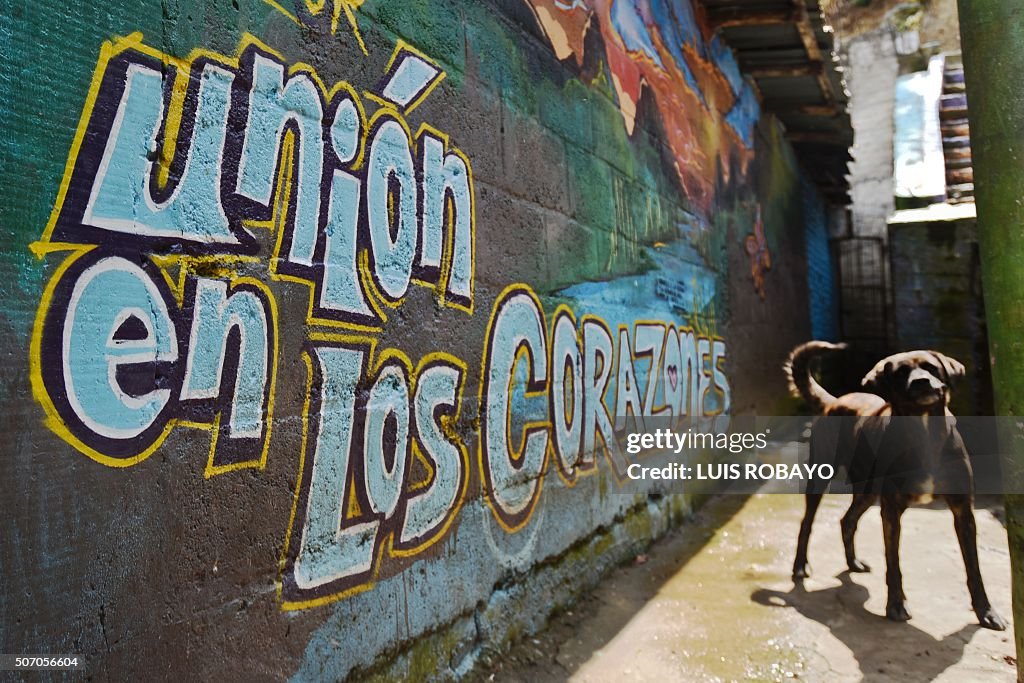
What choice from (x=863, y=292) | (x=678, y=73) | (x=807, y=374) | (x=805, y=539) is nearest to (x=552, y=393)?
Result: (x=805, y=539)

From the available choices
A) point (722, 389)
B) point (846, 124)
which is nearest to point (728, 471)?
point (722, 389)

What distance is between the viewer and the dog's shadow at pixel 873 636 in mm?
3160

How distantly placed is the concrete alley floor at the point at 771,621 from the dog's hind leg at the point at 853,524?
69 mm

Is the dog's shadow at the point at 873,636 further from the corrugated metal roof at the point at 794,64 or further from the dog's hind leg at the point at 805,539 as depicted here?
the corrugated metal roof at the point at 794,64

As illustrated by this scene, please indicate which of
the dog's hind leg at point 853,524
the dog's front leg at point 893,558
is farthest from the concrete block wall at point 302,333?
the dog's front leg at point 893,558

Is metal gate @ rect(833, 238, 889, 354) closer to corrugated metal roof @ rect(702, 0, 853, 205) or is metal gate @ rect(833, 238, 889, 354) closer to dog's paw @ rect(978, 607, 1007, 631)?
corrugated metal roof @ rect(702, 0, 853, 205)

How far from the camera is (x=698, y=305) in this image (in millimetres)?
6328

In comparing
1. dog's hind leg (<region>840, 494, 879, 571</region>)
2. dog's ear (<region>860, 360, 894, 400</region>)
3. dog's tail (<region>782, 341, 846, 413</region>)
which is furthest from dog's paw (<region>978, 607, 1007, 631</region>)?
dog's tail (<region>782, 341, 846, 413</region>)

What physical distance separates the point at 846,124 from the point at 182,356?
435 inches

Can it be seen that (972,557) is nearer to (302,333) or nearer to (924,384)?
(924,384)

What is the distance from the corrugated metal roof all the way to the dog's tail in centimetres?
380

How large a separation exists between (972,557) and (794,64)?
6.52 m

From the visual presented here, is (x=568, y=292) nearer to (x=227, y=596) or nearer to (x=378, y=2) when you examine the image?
(x=378, y=2)

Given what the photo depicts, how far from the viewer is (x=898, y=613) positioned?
3.69 m
